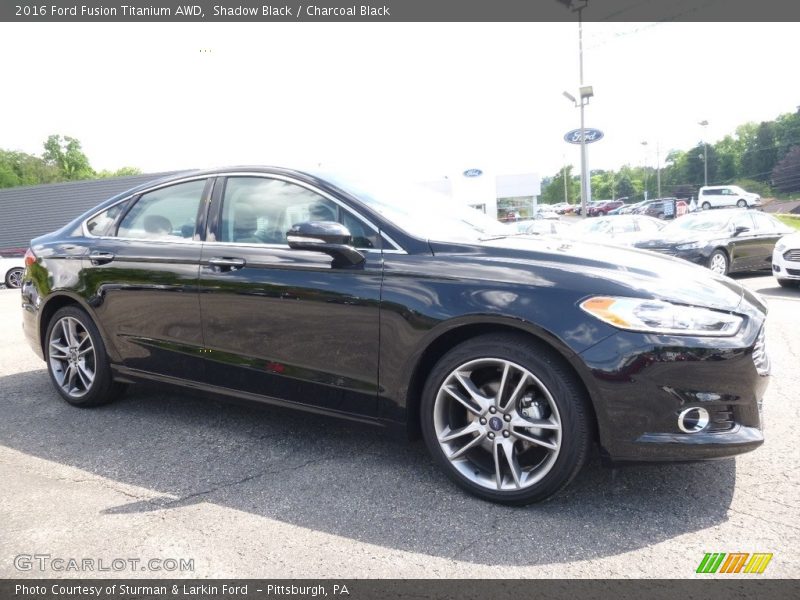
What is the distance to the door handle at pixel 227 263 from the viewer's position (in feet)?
11.2

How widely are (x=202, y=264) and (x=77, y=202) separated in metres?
27.8

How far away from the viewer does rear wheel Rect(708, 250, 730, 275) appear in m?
11.0

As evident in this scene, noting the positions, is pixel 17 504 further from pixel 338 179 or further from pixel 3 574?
pixel 338 179

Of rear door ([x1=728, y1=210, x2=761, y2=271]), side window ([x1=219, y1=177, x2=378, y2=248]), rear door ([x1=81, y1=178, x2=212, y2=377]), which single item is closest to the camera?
side window ([x1=219, y1=177, x2=378, y2=248])

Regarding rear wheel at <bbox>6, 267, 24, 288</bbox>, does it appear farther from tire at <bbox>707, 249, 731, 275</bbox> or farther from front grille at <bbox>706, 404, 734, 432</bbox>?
front grille at <bbox>706, 404, 734, 432</bbox>

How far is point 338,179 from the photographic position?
342 cm

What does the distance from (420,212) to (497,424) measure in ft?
4.15

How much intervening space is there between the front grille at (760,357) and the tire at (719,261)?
351 inches

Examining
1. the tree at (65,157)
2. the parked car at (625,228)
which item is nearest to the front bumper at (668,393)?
the parked car at (625,228)

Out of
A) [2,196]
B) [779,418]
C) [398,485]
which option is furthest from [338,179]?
[2,196]

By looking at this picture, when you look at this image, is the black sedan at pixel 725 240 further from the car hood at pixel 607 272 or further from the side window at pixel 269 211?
the side window at pixel 269 211

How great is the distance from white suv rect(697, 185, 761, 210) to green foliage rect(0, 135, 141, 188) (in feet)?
249

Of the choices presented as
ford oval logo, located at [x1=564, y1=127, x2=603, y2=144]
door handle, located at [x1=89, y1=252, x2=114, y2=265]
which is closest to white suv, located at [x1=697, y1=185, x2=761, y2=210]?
ford oval logo, located at [x1=564, y1=127, x2=603, y2=144]

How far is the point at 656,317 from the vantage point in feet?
8.38
